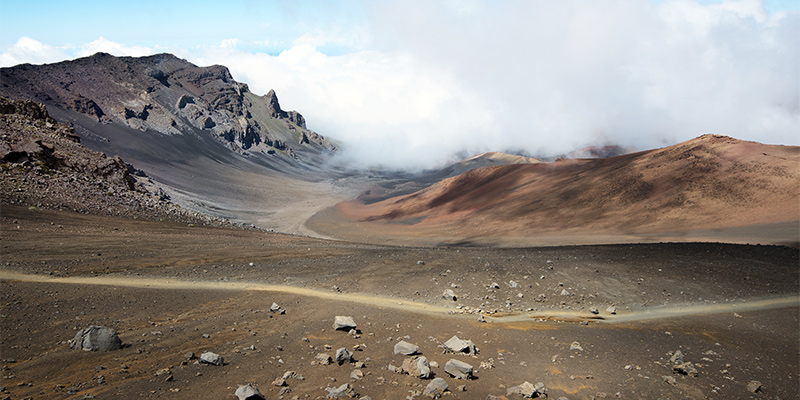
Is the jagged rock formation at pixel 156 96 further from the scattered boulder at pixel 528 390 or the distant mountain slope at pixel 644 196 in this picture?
the scattered boulder at pixel 528 390

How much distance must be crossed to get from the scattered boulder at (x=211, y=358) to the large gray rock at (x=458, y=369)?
4.70 meters

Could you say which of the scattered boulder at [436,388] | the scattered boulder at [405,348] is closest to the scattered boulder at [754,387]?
the scattered boulder at [436,388]

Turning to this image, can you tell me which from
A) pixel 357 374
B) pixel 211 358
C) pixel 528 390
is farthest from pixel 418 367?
pixel 211 358

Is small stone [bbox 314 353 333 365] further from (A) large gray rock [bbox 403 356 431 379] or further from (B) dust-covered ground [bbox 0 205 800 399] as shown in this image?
(A) large gray rock [bbox 403 356 431 379]

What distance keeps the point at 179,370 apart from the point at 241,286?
6.69 meters

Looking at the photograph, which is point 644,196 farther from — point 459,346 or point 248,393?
point 248,393

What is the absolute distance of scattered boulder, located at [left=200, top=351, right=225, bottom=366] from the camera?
8.45 m

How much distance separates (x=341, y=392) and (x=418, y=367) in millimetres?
1672

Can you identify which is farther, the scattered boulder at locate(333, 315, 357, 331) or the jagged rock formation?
the jagged rock formation

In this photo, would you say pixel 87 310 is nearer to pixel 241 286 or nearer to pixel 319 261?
pixel 241 286

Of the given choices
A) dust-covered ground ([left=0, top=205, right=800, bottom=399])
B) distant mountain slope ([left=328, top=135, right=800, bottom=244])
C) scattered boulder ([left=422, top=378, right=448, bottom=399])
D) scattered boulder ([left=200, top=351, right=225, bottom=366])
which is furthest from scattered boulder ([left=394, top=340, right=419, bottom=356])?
distant mountain slope ([left=328, top=135, right=800, bottom=244])

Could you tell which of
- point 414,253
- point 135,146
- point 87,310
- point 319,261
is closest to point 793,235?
point 414,253

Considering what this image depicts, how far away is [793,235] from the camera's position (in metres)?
24.3

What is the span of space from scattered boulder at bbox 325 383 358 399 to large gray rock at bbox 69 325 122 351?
5060mm
